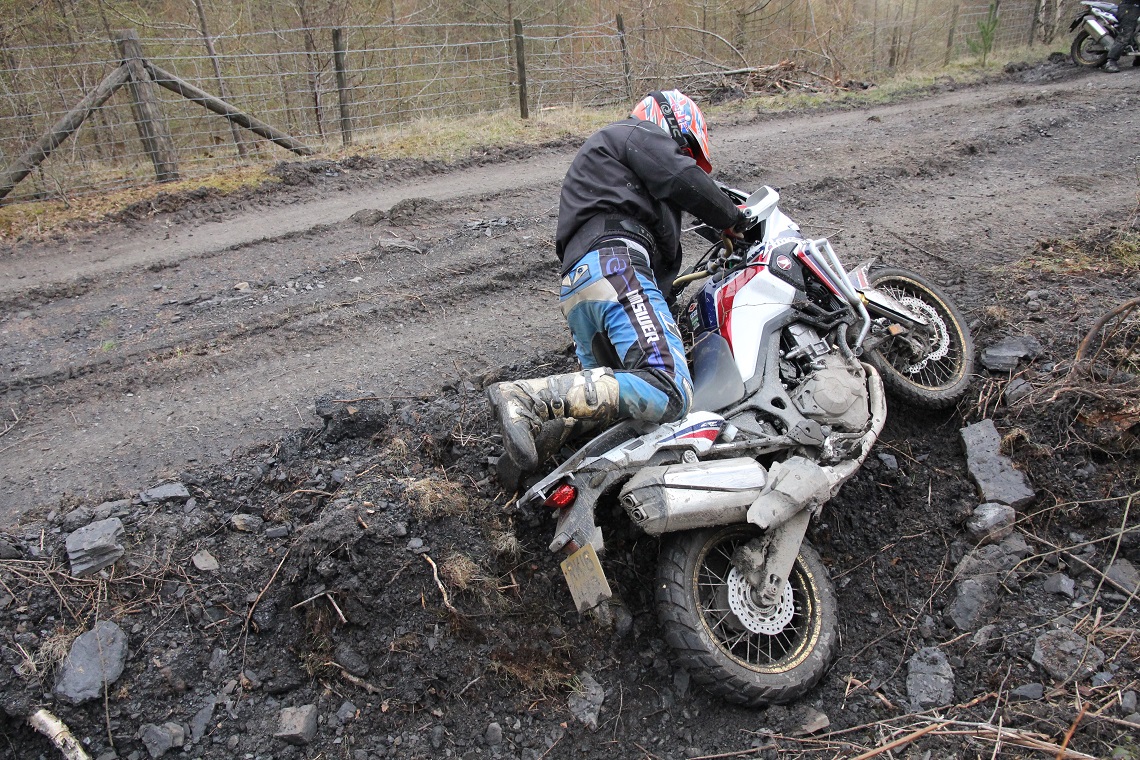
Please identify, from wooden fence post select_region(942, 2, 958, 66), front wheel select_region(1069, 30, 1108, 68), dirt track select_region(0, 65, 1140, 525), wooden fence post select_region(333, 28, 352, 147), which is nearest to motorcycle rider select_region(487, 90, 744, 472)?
dirt track select_region(0, 65, 1140, 525)

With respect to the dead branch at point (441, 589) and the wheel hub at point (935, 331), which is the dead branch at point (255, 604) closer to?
the dead branch at point (441, 589)

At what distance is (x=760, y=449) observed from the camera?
11.6ft

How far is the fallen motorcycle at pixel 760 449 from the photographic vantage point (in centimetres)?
303

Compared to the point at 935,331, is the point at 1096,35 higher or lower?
higher

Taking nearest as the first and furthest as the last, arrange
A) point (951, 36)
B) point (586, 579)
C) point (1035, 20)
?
point (586, 579), point (951, 36), point (1035, 20)

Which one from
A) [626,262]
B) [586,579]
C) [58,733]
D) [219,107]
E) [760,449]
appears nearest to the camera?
[58,733]

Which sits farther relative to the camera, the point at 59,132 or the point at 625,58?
the point at 625,58

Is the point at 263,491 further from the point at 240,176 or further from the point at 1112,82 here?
the point at 1112,82

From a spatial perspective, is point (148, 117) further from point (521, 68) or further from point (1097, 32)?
point (1097, 32)

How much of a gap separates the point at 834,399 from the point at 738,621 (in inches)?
45.9

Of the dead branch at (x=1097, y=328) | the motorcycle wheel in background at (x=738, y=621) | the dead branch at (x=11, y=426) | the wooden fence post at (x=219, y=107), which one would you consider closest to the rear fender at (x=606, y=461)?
the motorcycle wheel in background at (x=738, y=621)

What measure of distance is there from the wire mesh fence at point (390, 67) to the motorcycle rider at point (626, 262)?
23.9 ft

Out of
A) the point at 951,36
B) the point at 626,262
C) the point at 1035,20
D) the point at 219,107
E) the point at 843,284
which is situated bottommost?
the point at 843,284

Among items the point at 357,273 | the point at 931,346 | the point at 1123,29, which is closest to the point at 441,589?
the point at 931,346
